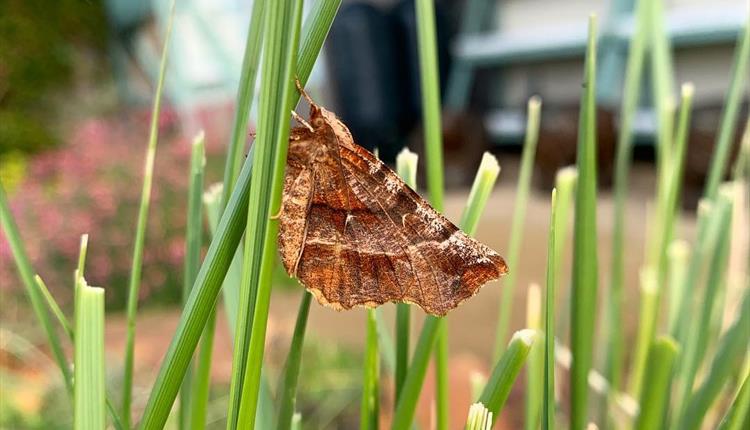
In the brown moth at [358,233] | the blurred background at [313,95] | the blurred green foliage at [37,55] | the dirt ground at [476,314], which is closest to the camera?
the brown moth at [358,233]

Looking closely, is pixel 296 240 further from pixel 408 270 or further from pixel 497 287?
pixel 497 287

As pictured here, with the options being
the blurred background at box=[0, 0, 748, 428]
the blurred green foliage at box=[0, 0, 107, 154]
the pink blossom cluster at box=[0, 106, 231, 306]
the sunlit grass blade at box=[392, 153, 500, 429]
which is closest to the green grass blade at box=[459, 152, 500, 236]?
the sunlit grass blade at box=[392, 153, 500, 429]

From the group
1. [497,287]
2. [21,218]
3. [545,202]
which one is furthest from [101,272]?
[545,202]

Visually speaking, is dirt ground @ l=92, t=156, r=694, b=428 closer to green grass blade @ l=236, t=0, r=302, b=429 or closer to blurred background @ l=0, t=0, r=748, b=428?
blurred background @ l=0, t=0, r=748, b=428

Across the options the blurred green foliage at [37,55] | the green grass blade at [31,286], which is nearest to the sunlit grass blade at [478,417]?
the green grass blade at [31,286]

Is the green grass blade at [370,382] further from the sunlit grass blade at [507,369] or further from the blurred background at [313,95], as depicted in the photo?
the blurred background at [313,95]
